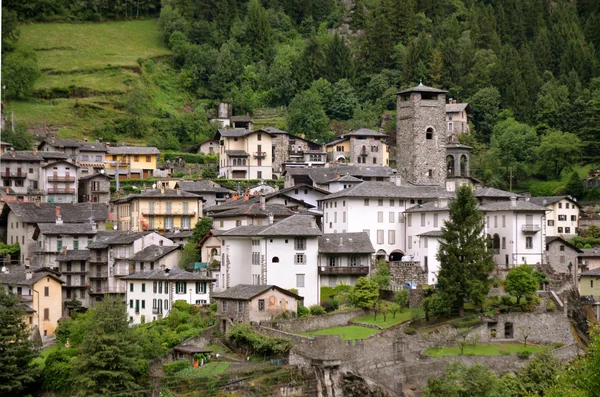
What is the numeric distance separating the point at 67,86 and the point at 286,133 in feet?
109

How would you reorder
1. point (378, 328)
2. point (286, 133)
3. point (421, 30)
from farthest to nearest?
point (421, 30), point (286, 133), point (378, 328)

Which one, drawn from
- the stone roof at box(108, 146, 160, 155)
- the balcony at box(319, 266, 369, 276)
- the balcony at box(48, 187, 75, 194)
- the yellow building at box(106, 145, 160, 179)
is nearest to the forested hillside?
the stone roof at box(108, 146, 160, 155)

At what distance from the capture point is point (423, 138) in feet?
336

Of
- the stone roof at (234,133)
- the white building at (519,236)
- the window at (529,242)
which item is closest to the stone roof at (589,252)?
the white building at (519,236)

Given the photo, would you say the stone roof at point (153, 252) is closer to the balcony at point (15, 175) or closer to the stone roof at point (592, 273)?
the balcony at point (15, 175)

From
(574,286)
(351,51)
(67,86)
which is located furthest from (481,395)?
(351,51)

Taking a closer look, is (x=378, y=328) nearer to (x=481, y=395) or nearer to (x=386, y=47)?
(x=481, y=395)

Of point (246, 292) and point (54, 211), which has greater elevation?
point (54, 211)

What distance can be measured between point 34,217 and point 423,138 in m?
34.7

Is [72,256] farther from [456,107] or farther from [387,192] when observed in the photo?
[456,107]

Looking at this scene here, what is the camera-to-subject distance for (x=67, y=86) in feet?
452

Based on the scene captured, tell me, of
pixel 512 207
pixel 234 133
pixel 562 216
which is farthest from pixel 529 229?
pixel 234 133

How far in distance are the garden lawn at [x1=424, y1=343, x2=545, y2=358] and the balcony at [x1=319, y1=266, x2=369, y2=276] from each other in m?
10.1

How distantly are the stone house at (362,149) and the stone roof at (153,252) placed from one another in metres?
37.9
